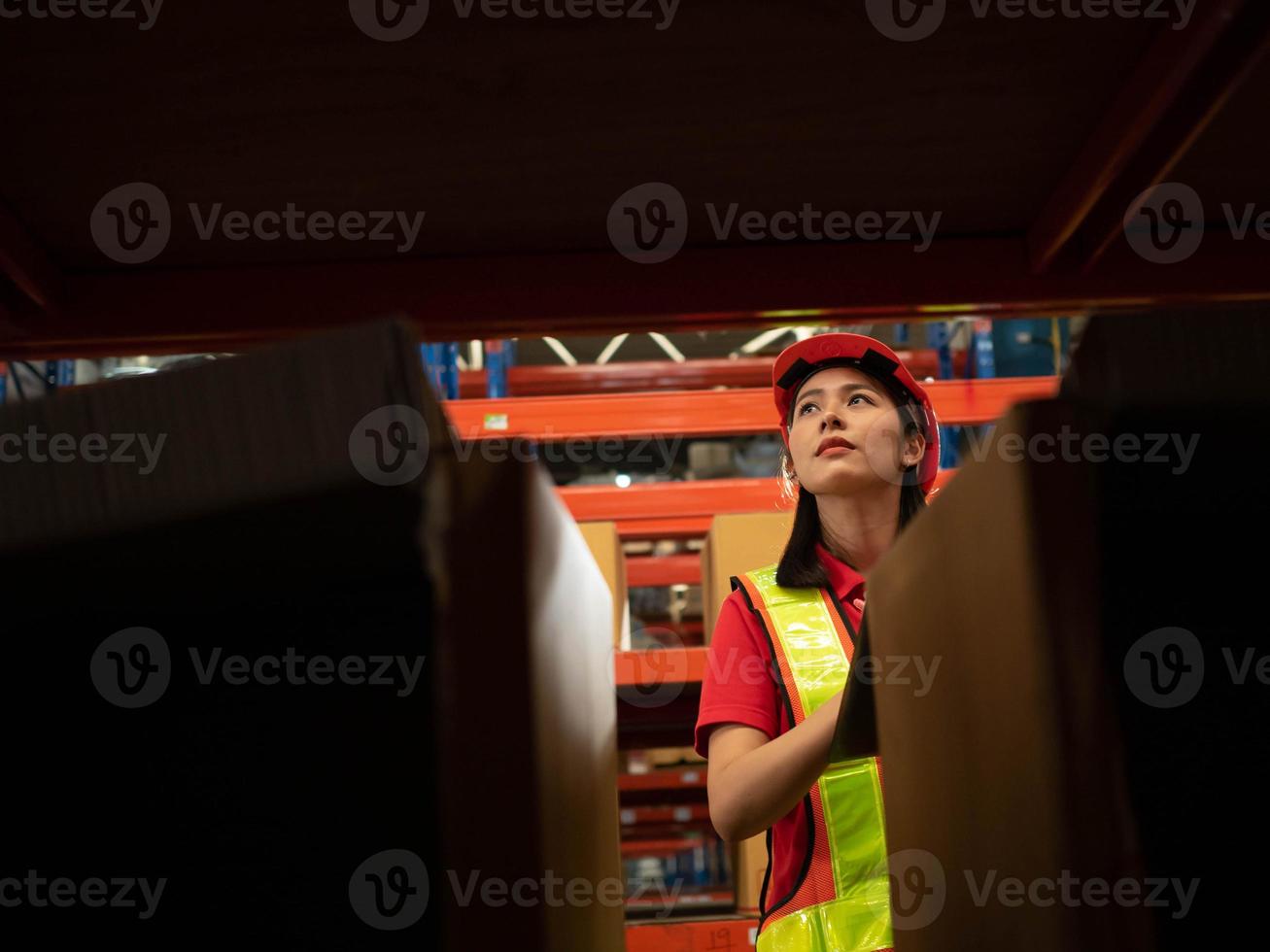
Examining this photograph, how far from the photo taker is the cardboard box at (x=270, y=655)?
1.64ft

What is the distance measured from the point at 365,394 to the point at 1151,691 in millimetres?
367

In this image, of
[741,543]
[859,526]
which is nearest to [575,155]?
[859,526]

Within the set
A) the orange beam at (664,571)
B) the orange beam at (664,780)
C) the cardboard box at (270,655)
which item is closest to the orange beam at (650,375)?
the orange beam at (664,571)

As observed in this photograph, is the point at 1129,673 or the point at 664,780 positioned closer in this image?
the point at 1129,673

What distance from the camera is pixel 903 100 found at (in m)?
1.02

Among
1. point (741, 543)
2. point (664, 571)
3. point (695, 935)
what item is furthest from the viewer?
point (664, 571)

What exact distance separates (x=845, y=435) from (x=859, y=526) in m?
0.13

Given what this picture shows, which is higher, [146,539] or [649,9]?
[649,9]

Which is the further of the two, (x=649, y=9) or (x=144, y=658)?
(x=649, y=9)

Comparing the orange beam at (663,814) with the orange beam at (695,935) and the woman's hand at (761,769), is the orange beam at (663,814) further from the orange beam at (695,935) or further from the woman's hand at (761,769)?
the woman's hand at (761,769)

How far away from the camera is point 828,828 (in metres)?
1.35

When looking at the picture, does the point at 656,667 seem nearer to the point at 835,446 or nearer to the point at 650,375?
the point at 835,446

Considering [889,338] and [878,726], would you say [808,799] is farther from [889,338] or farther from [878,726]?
[889,338]

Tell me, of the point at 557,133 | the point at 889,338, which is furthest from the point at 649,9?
the point at 889,338
